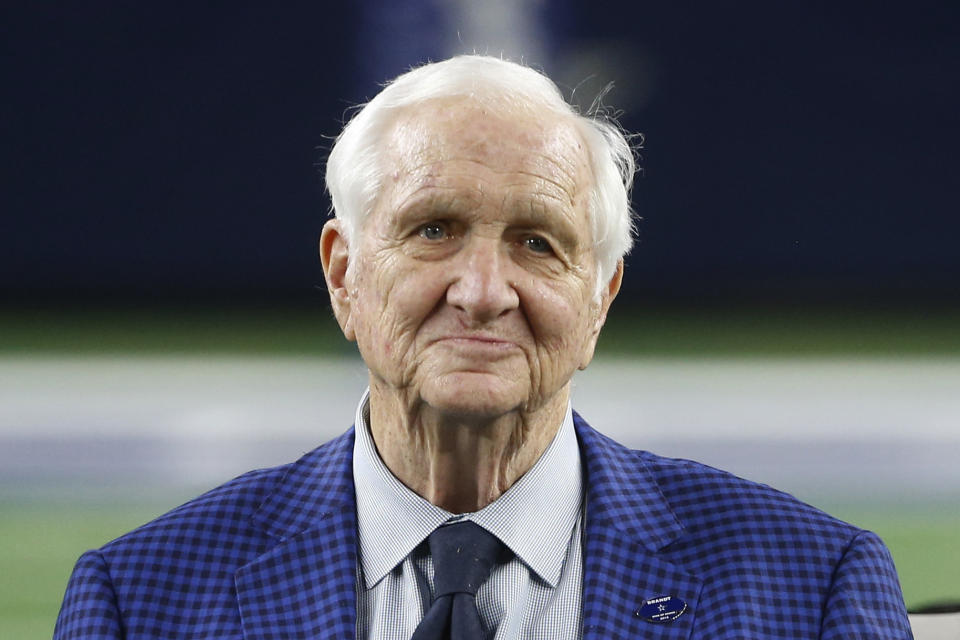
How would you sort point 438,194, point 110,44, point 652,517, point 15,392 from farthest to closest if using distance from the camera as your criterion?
point 15,392, point 110,44, point 652,517, point 438,194

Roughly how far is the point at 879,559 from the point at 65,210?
1.42 m

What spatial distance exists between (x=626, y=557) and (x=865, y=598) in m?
0.30

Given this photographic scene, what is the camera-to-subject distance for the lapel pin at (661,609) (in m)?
1.47

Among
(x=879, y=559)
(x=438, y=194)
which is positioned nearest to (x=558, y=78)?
(x=438, y=194)

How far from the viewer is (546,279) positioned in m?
1.46

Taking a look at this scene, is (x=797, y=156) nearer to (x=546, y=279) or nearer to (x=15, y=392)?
(x=546, y=279)

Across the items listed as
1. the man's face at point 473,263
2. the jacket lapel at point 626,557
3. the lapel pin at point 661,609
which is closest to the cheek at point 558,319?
the man's face at point 473,263

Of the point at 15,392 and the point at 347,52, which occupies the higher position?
the point at 347,52

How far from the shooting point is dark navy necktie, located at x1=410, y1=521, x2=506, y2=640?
4.62 feet

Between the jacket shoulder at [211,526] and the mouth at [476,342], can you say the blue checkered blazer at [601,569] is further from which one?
the mouth at [476,342]

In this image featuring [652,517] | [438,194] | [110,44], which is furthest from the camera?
[110,44]

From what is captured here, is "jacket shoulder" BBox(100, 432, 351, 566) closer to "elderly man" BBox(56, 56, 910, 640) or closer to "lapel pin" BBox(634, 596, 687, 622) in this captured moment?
"elderly man" BBox(56, 56, 910, 640)

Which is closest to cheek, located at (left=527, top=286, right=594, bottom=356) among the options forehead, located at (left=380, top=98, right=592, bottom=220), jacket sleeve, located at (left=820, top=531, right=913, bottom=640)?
forehead, located at (left=380, top=98, right=592, bottom=220)

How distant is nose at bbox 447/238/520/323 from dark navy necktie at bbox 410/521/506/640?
30cm
